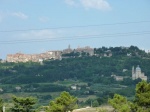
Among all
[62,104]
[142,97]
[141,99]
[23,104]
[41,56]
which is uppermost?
[41,56]

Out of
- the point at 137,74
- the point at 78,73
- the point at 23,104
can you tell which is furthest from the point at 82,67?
the point at 23,104

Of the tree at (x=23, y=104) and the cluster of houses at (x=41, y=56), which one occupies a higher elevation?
the cluster of houses at (x=41, y=56)

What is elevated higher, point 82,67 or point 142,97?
point 82,67

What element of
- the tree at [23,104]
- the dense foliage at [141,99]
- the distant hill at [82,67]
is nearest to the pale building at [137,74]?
the distant hill at [82,67]

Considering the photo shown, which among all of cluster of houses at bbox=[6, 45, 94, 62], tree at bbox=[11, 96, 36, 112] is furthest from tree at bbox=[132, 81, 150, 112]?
cluster of houses at bbox=[6, 45, 94, 62]

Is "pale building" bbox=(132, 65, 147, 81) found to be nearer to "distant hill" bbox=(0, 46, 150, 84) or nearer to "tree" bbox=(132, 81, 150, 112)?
"distant hill" bbox=(0, 46, 150, 84)

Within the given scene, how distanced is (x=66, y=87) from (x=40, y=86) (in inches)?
186

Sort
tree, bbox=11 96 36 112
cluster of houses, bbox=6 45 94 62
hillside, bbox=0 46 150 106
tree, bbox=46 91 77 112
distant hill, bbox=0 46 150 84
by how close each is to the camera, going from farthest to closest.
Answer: cluster of houses, bbox=6 45 94 62, distant hill, bbox=0 46 150 84, hillside, bbox=0 46 150 106, tree, bbox=46 91 77 112, tree, bbox=11 96 36 112

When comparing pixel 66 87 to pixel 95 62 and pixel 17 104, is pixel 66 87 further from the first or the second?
pixel 17 104

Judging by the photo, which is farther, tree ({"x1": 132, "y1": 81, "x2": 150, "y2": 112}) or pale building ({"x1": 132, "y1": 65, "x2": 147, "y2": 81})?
pale building ({"x1": 132, "y1": 65, "x2": 147, "y2": 81})

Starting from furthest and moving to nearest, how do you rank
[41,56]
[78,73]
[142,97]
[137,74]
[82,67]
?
[41,56]
[82,67]
[78,73]
[137,74]
[142,97]

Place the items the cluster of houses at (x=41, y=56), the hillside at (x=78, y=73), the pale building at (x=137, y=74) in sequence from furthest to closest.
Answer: the cluster of houses at (x=41, y=56) < the pale building at (x=137, y=74) < the hillside at (x=78, y=73)

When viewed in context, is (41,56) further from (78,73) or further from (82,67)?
(78,73)

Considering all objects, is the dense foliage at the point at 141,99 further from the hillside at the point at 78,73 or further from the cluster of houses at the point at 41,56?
the cluster of houses at the point at 41,56
